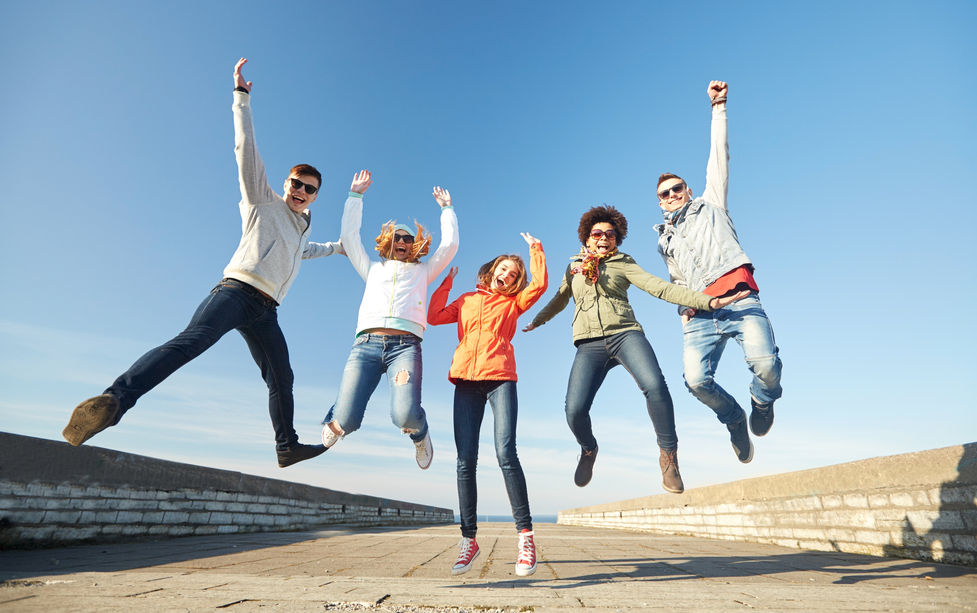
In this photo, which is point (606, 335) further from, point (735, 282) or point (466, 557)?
point (466, 557)

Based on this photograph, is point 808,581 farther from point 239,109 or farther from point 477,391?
point 239,109

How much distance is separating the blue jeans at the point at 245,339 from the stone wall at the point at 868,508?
17.8 feet

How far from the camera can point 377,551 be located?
16.7ft

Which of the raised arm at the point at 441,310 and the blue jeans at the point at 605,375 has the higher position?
the raised arm at the point at 441,310

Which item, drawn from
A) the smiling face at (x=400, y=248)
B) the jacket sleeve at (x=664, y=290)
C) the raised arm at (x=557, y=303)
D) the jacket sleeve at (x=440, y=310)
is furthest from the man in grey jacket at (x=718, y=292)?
the smiling face at (x=400, y=248)

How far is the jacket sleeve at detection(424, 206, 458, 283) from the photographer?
445 cm

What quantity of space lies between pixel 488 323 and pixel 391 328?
885 mm

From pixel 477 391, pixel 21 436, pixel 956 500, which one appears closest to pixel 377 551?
pixel 477 391

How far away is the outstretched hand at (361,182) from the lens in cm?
459

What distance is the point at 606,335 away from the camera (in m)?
3.76

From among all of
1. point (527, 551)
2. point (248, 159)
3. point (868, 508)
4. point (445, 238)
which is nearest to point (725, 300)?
point (527, 551)

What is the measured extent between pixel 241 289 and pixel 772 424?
3.75 m

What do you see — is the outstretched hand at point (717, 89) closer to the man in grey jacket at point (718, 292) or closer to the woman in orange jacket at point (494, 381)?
the man in grey jacket at point (718, 292)

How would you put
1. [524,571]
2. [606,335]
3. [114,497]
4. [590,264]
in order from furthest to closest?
[114,497] → [590,264] → [606,335] → [524,571]
